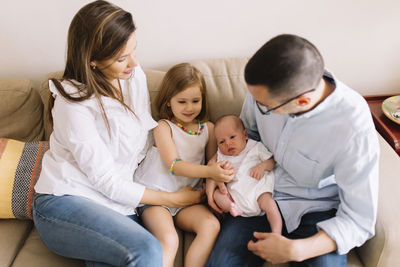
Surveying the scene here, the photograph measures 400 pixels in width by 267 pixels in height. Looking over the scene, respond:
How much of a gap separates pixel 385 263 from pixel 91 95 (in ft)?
4.22

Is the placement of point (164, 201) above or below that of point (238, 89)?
below

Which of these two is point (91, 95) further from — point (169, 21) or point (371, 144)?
point (371, 144)

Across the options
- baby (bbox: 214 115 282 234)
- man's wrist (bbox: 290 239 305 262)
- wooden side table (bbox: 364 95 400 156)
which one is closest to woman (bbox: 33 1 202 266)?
baby (bbox: 214 115 282 234)

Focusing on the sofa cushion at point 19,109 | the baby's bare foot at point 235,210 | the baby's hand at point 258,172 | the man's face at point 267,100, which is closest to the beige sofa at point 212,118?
the sofa cushion at point 19,109

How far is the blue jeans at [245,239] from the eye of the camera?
52.8 inches

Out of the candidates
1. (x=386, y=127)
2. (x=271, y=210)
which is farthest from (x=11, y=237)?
(x=386, y=127)

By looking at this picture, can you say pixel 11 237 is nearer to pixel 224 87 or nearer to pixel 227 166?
pixel 227 166

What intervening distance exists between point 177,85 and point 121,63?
12.1 inches

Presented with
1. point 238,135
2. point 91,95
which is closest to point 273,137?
point 238,135

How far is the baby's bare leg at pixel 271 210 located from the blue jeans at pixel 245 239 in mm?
72

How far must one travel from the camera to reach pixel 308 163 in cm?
134

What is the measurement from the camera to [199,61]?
5.93 feet

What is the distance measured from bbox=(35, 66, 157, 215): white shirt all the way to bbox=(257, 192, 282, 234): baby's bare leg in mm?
522

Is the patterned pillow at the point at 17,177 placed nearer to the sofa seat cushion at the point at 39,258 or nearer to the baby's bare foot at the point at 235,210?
the sofa seat cushion at the point at 39,258
